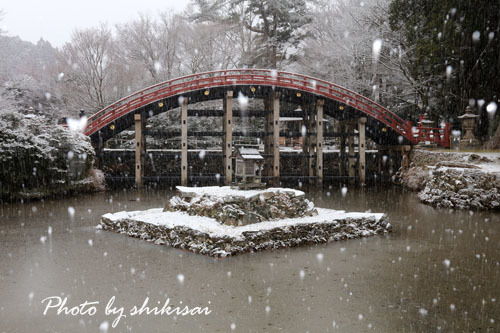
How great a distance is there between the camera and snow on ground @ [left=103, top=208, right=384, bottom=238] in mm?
10102

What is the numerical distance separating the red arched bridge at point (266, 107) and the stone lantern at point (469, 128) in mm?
2685

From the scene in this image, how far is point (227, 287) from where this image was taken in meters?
7.54

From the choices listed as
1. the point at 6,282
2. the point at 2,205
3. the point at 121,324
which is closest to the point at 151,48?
the point at 2,205

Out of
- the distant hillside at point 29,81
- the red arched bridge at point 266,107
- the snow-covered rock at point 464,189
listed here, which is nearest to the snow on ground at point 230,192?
the snow-covered rock at point 464,189

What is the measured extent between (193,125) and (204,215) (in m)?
21.6

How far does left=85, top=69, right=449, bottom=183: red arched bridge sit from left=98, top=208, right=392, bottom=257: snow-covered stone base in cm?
1017

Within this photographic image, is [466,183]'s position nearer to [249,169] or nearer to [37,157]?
[249,169]

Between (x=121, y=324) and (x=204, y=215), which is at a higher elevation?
(x=204, y=215)

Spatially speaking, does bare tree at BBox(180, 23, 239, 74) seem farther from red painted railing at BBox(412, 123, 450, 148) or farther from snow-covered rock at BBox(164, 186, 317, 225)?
snow-covered rock at BBox(164, 186, 317, 225)

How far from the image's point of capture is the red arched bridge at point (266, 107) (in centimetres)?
2152

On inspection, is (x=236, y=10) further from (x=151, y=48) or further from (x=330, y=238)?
(x=330, y=238)

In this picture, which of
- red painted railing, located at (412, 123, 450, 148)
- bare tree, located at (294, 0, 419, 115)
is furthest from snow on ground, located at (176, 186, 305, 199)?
bare tree, located at (294, 0, 419, 115)

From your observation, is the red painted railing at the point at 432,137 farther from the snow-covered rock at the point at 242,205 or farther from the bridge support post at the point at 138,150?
the bridge support post at the point at 138,150

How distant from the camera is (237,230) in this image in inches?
401
